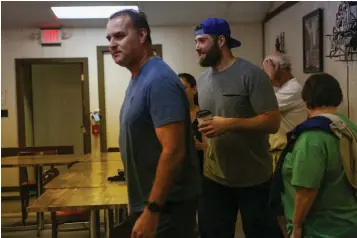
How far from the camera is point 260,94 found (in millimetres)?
2000

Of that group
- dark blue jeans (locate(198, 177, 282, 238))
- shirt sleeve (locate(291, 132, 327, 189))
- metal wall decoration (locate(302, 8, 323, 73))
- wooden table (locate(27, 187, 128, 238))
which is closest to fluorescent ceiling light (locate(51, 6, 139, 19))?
metal wall decoration (locate(302, 8, 323, 73))

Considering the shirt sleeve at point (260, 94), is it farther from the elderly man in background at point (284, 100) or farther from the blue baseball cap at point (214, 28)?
the elderly man in background at point (284, 100)

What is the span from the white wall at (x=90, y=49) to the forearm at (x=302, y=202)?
4.56m

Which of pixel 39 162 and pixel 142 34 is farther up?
pixel 142 34

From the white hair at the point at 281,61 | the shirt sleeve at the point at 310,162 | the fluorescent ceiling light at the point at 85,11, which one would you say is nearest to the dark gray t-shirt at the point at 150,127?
the shirt sleeve at the point at 310,162

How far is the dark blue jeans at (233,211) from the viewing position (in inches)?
82.0

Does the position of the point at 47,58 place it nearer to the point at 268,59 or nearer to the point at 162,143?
the point at 268,59

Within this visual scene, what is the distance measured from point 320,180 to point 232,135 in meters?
0.49

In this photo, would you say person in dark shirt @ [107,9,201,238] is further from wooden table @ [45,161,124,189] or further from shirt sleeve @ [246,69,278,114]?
wooden table @ [45,161,124,189]

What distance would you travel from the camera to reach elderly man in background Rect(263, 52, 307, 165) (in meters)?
3.10

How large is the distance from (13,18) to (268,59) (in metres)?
3.79

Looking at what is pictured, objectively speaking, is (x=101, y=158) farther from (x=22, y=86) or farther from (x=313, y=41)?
(x=22, y=86)

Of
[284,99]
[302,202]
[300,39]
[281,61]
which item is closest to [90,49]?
[300,39]

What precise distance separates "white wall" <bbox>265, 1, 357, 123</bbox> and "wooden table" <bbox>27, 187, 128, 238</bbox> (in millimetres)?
1799
